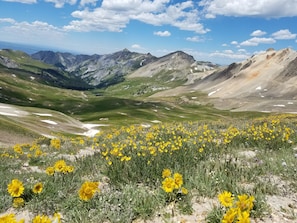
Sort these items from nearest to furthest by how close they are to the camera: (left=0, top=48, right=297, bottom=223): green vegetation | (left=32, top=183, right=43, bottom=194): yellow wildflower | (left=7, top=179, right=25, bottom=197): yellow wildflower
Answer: (left=0, top=48, right=297, bottom=223): green vegetation → (left=7, top=179, right=25, bottom=197): yellow wildflower → (left=32, top=183, right=43, bottom=194): yellow wildflower

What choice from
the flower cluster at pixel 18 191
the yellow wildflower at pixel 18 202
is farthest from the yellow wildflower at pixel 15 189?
the yellow wildflower at pixel 18 202

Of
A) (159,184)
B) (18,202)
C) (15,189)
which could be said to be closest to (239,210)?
(159,184)

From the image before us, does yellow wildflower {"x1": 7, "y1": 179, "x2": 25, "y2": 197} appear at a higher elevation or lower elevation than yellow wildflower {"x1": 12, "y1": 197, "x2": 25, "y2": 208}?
higher

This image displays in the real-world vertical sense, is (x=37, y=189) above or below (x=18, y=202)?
above

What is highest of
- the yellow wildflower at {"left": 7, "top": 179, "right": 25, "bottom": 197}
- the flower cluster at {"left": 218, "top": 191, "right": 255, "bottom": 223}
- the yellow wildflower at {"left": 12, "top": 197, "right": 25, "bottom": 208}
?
the flower cluster at {"left": 218, "top": 191, "right": 255, "bottom": 223}

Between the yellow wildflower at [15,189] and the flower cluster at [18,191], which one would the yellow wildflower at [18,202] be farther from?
the yellow wildflower at [15,189]

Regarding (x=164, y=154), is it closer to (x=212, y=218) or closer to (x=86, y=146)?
(x=212, y=218)

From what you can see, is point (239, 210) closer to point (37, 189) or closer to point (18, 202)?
point (37, 189)

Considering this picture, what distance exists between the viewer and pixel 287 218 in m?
6.25

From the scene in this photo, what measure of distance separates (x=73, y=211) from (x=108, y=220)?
74 centimetres

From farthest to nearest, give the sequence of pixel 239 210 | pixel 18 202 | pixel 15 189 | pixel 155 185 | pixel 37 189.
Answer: pixel 155 185 < pixel 37 189 < pixel 18 202 < pixel 15 189 < pixel 239 210

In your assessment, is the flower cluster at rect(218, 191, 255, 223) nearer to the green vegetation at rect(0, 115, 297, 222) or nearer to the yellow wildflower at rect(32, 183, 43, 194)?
the green vegetation at rect(0, 115, 297, 222)

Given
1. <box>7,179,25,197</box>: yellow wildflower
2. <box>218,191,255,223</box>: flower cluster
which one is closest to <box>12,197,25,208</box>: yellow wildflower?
<box>7,179,25,197</box>: yellow wildflower

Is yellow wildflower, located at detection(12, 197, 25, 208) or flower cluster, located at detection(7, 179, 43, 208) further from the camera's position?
yellow wildflower, located at detection(12, 197, 25, 208)
